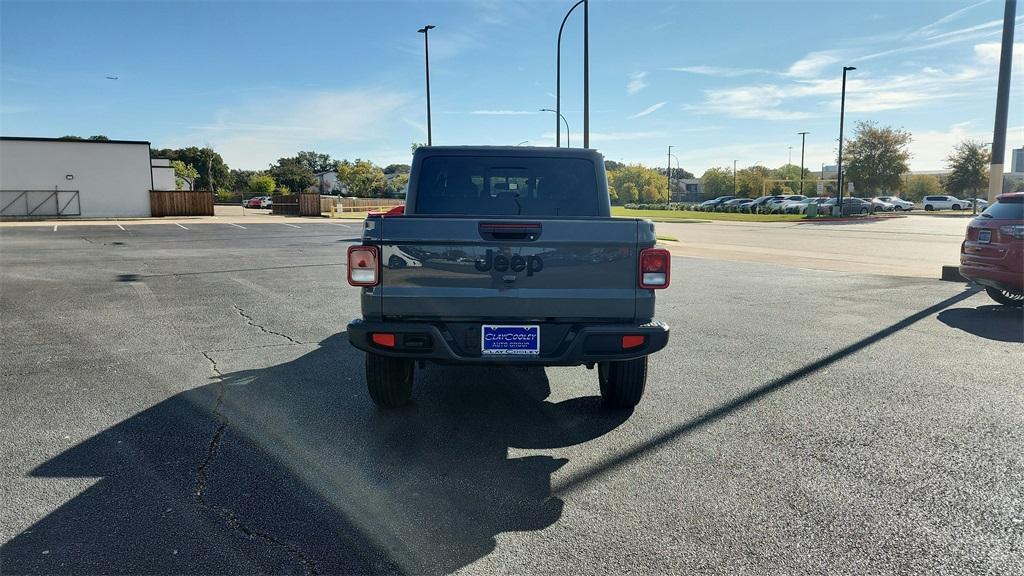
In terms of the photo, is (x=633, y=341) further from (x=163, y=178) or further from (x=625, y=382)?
(x=163, y=178)

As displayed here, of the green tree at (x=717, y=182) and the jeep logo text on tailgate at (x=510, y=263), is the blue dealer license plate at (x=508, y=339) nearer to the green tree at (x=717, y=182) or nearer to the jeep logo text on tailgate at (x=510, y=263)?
the jeep logo text on tailgate at (x=510, y=263)

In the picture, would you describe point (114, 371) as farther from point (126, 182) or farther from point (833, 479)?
point (126, 182)

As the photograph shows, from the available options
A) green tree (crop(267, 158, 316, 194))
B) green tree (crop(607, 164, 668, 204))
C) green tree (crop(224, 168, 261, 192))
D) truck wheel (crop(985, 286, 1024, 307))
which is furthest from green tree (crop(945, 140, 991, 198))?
green tree (crop(224, 168, 261, 192))

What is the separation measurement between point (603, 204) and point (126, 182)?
4410cm

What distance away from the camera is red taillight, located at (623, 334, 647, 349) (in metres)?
4.02

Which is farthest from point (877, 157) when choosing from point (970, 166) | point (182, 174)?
point (182, 174)

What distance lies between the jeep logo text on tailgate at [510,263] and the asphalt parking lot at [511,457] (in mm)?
1108

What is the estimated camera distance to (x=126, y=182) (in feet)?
136

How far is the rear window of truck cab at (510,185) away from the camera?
524cm

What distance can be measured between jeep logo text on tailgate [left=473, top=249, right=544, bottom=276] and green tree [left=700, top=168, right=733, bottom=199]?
101m

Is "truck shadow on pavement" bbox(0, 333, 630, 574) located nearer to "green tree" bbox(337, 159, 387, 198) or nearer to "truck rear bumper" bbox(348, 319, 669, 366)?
"truck rear bumper" bbox(348, 319, 669, 366)

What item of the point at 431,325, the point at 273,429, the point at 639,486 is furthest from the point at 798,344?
the point at 273,429

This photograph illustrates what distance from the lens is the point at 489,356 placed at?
402 cm

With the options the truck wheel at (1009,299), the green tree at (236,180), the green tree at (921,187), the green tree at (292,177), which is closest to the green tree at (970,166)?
the green tree at (921,187)
